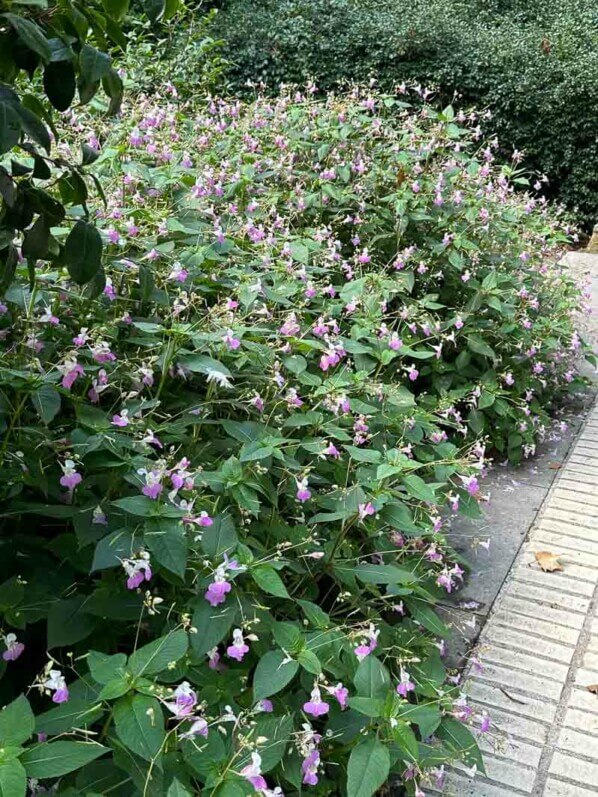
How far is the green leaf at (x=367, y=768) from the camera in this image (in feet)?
4.09

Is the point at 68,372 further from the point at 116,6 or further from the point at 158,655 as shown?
the point at 116,6

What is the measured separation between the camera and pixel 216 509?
1.64m

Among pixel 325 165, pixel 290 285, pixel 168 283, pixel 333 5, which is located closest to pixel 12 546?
pixel 168 283

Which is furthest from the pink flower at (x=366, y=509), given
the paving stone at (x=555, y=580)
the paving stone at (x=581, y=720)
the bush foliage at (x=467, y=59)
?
the bush foliage at (x=467, y=59)

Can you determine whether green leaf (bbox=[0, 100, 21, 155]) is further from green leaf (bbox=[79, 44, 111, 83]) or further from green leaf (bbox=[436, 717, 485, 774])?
green leaf (bbox=[436, 717, 485, 774])

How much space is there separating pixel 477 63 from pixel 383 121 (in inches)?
262

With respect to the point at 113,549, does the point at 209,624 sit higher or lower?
lower

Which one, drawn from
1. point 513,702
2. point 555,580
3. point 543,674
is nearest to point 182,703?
point 513,702

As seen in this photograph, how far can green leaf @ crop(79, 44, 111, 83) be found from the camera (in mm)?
983

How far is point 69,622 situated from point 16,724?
14.7 inches

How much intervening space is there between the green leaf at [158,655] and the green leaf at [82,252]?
0.58m

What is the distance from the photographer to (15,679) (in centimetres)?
151

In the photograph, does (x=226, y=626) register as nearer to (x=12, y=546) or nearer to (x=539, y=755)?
(x=12, y=546)

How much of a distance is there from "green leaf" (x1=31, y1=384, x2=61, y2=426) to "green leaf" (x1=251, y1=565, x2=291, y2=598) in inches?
19.7
